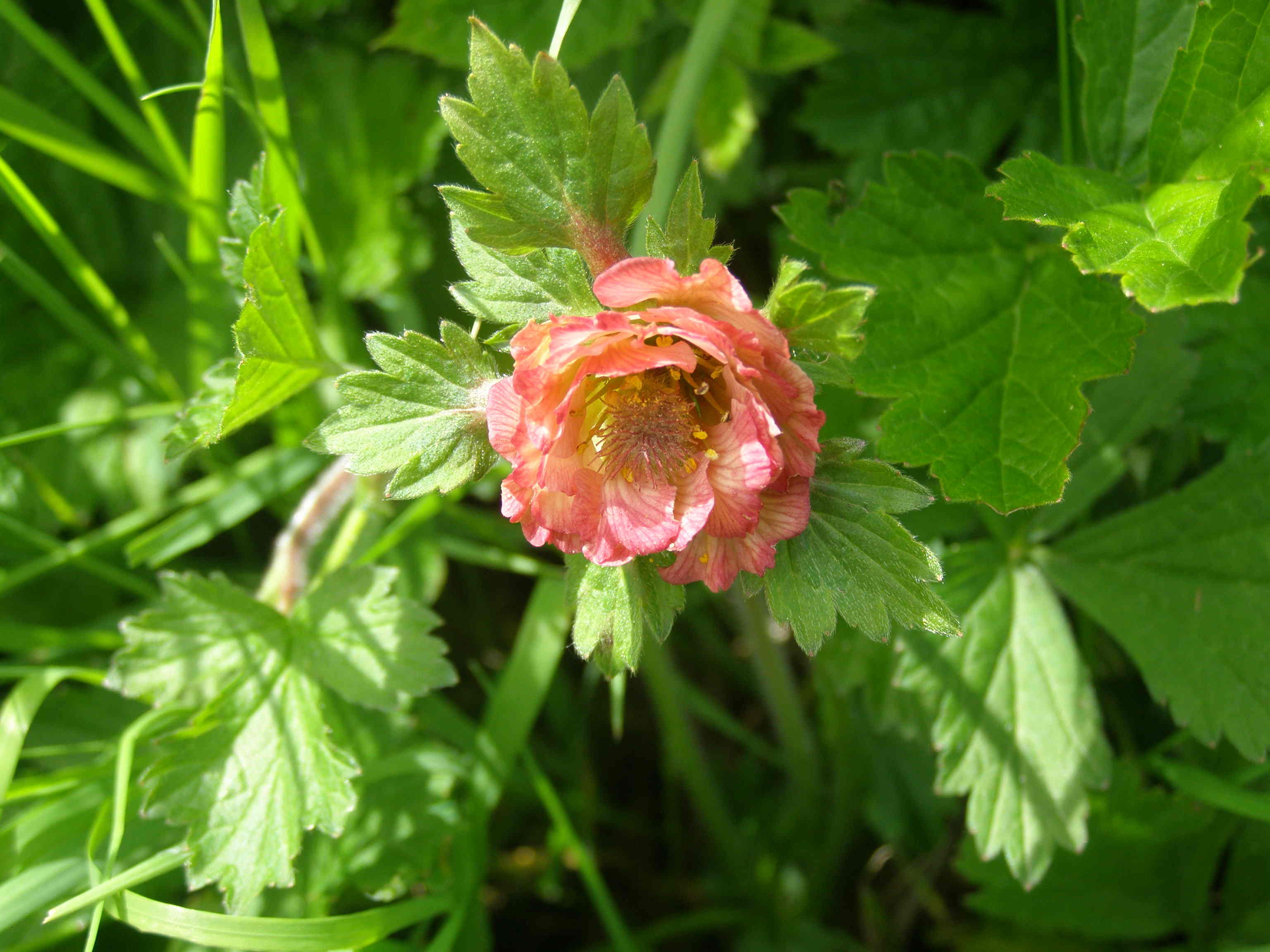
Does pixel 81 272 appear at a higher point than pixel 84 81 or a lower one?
lower

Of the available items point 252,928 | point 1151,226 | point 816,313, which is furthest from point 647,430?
point 252,928

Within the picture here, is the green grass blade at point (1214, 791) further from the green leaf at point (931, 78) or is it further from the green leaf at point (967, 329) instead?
the green leaf at point (931, 78)

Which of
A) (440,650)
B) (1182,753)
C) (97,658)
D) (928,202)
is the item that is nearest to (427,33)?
(928,202)

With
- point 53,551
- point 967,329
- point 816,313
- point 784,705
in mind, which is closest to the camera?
point 816,313

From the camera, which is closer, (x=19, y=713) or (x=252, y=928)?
(x=252, y=928)

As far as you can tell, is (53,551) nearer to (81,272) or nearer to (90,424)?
(90,424)

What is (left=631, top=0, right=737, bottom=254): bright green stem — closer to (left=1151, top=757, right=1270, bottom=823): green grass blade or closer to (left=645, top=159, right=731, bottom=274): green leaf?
(left=645, top=159, right=731, bottom=274): green leaf

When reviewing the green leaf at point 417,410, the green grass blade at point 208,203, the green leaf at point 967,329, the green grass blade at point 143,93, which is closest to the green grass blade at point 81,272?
the green grass blade at point 208,203
